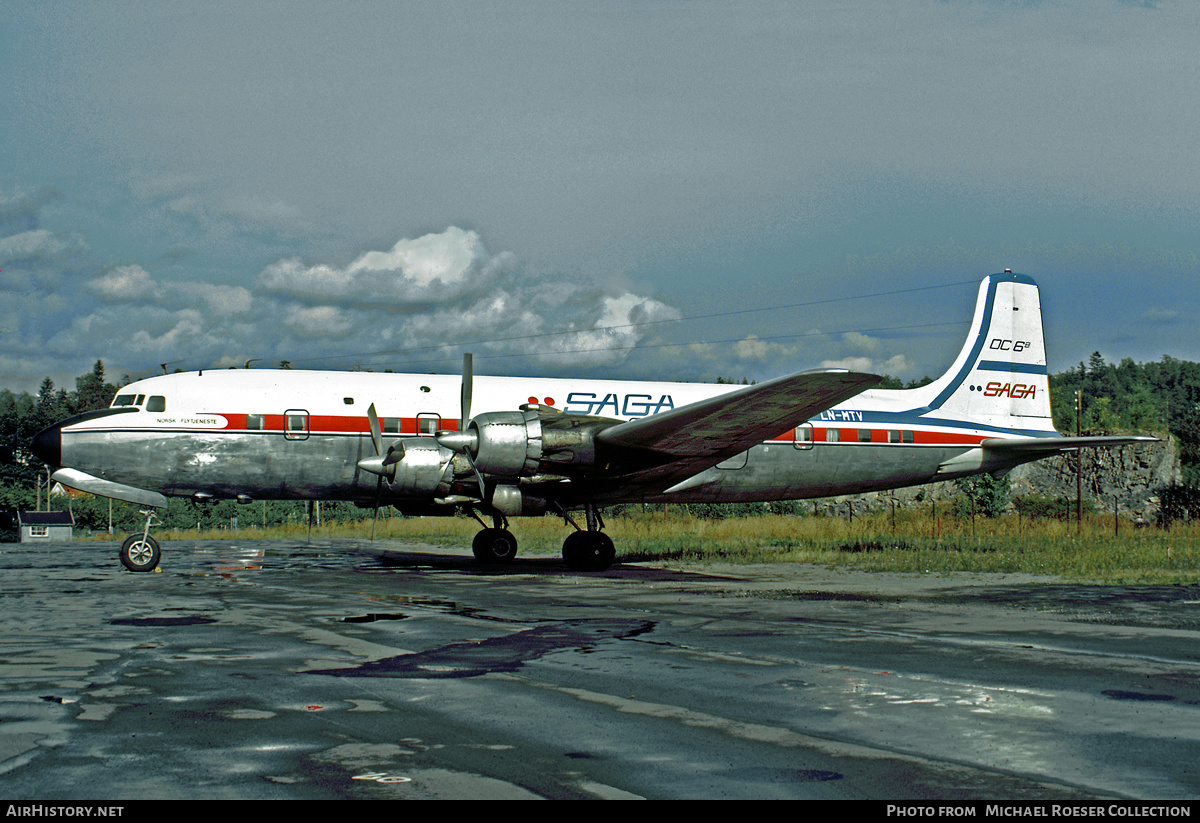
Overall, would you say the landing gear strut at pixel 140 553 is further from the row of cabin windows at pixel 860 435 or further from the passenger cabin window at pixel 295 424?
the row of cabin windows at pixel 860 435

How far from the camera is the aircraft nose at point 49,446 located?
62.6ft

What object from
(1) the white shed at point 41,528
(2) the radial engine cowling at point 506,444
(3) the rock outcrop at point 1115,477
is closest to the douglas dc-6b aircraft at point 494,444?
(2) the radial engine cowling at point 506,444

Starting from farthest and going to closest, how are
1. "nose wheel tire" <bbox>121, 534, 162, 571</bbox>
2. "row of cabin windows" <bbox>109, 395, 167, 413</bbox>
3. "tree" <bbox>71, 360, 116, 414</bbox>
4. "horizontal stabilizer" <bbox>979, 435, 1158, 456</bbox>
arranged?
1. "tree" <bbox>71, 360, 116, 414</bbox>
2. "horizontal stabilizer" <bbox>979, 435, 1158, 456</bbox>
3. "row of cabin windows" <bbox>109, 395, 167, 413</bbox>
4. "nose wheel tire" <bbox>121, 534, 162, 571</bbox>

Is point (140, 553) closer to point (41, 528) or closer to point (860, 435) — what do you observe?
point (860, 435)

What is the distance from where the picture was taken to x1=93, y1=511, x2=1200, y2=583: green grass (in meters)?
20.9

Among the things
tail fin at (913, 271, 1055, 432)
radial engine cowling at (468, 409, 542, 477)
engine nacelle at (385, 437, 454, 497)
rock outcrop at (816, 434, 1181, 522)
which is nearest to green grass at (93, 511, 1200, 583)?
tail fin at (913, 271, 1055, 432)

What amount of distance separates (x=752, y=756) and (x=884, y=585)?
1230cm

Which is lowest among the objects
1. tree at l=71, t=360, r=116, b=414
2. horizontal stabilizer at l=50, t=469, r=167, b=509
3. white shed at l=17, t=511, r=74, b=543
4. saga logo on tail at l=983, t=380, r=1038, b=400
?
white shed at l=17, t=511, r=74, b=543

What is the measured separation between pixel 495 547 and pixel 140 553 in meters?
7.50

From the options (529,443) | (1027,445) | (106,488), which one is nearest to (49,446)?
(106,488)

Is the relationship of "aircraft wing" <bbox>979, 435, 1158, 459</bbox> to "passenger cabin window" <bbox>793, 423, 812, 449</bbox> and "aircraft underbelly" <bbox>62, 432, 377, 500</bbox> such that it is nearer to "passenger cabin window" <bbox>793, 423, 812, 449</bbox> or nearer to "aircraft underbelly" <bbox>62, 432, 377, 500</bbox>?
"passenger cabin window" <bbox>793, 423, 812, 449</bbox>

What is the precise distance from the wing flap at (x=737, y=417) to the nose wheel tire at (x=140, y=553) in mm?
9285

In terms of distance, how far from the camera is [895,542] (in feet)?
92.6

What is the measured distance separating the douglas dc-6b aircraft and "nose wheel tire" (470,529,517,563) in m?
0.03
